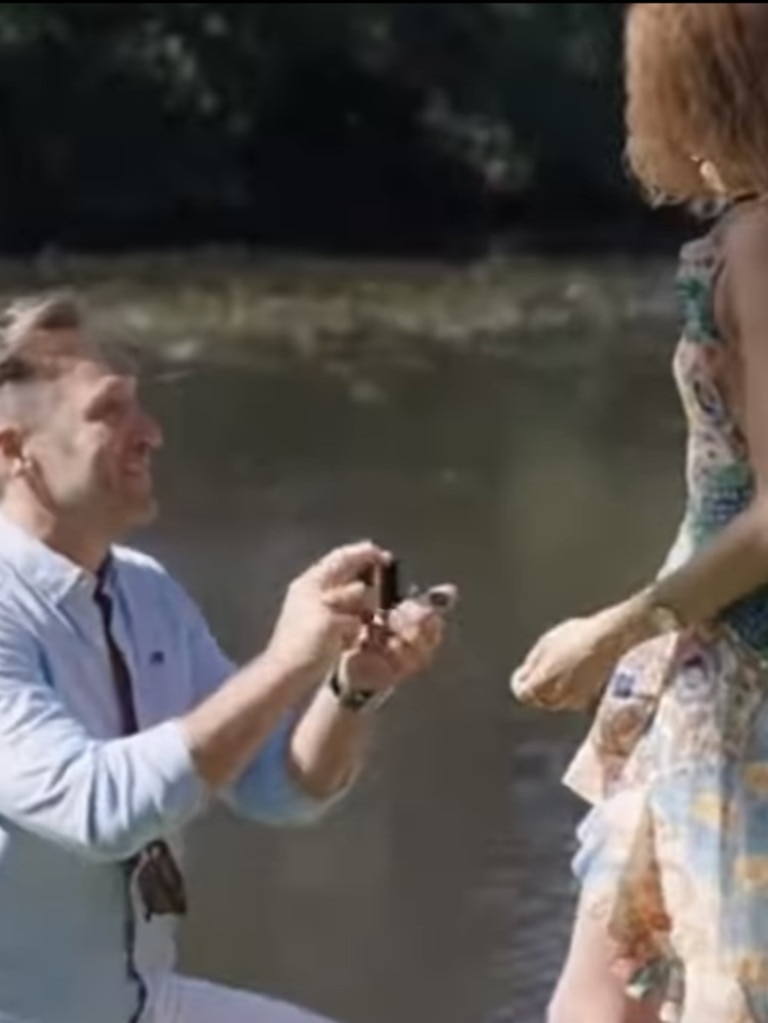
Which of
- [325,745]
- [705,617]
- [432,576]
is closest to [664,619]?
[705,617]

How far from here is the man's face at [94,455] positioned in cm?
438

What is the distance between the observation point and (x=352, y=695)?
14.3 ft

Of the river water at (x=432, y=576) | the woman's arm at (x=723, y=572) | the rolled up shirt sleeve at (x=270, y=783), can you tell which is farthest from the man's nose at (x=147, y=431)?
the river water at (x=432, y=576)

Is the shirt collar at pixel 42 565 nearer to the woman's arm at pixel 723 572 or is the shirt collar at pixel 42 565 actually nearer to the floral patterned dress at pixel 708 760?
the woman's arm at pixel 723 572

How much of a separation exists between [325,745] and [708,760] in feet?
1.46

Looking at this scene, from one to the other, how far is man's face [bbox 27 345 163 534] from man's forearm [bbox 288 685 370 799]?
30 centimetres

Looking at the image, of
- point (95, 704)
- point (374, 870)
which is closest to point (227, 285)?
point (374, 870)

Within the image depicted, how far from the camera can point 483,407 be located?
17359 mm

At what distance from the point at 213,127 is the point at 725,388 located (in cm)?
3104

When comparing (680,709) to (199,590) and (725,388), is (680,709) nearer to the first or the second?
(725,388)

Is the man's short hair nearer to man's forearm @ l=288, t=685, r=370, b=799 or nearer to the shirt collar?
the shirt collar

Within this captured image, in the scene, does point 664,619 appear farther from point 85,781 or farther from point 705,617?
point 85,781

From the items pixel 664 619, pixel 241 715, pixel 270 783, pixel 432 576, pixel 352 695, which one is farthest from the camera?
pixel 432 576

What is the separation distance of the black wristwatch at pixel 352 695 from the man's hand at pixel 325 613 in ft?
0.32
